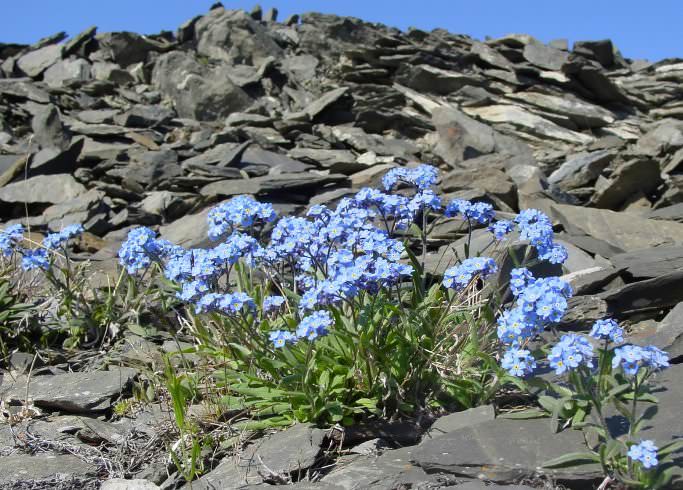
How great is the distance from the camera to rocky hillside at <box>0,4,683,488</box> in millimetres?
5781

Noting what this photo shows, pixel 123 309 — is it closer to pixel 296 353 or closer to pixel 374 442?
pixel 296 353

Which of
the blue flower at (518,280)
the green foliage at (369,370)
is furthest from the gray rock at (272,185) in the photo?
the blue flower at (518,280)

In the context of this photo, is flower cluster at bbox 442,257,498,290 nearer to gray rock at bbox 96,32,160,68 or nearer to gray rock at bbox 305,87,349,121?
gray rock at bbox 305,87,349,121

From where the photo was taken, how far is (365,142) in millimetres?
13852

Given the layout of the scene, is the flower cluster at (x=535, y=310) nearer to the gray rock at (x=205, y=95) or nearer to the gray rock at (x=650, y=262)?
the gray rock at (x=650, y=262)

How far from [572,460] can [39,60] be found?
2106cm

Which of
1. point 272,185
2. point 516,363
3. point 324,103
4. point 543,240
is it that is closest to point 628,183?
point 272,185

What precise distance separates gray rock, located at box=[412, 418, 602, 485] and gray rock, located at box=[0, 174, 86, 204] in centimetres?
889

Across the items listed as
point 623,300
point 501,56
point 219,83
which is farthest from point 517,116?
point 623,300

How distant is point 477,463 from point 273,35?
1946cm

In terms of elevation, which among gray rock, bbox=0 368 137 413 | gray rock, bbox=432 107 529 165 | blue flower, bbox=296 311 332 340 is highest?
gray rock, bbox=432 107 529 165

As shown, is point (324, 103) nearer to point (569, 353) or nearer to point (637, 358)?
point (569, 353)

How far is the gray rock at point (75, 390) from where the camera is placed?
527 cm

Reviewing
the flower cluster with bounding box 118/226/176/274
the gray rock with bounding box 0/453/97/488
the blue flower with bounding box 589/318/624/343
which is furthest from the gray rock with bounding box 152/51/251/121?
the blue flower with bounding box 589/318/624/343
